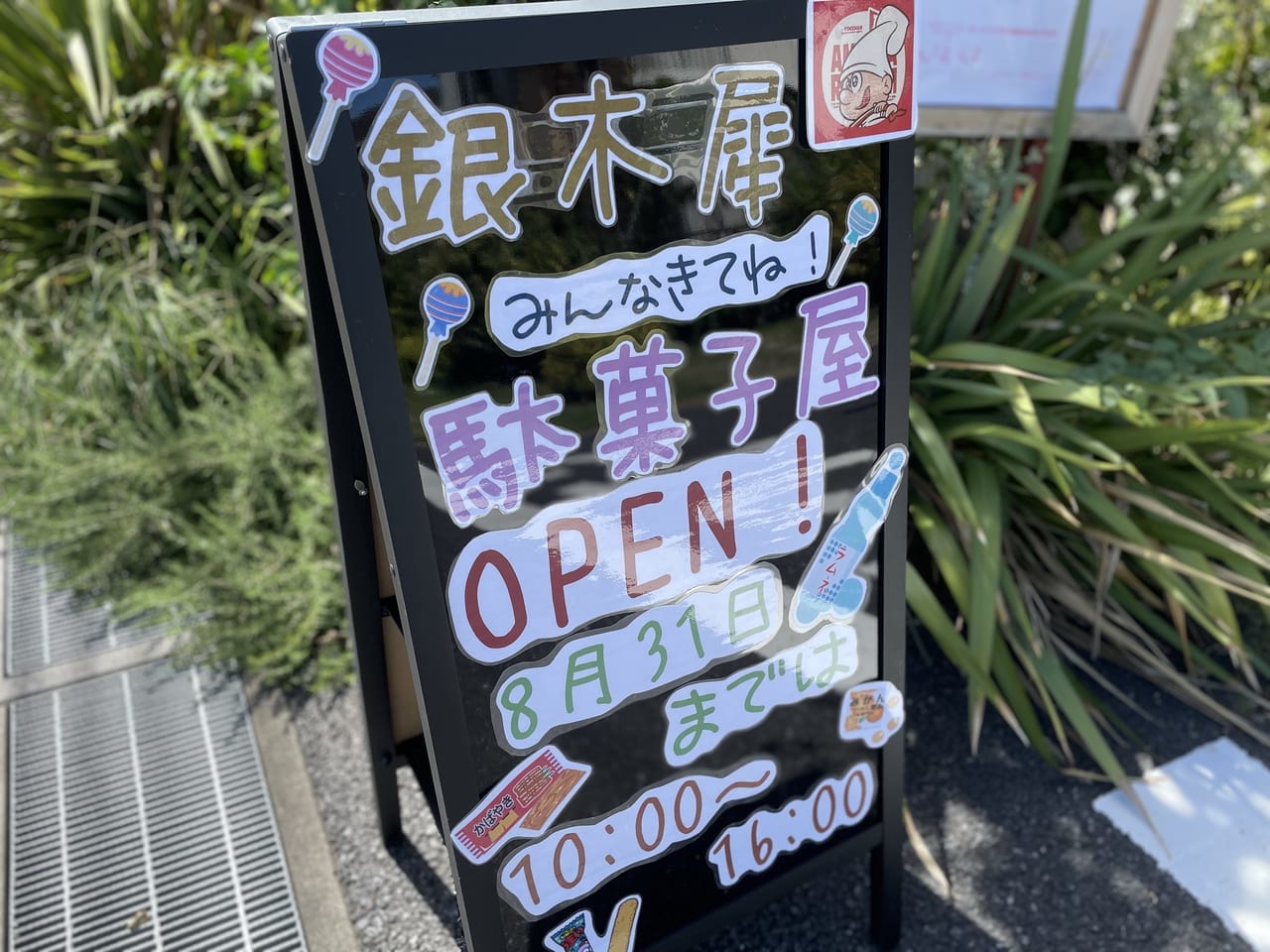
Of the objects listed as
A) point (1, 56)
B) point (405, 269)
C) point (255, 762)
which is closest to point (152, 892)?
point (255, 762)

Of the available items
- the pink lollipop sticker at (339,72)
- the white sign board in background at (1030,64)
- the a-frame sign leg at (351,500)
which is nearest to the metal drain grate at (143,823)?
the a-frame sign leg at (351,500)

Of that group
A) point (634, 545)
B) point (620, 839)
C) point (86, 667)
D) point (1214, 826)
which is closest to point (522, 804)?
point (620, 839)

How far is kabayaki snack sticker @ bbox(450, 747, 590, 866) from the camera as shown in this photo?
1.34 m

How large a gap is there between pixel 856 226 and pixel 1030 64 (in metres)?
1.83

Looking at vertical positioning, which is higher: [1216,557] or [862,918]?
[1216,557]

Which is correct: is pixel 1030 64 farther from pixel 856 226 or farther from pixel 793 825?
pixel 793 825

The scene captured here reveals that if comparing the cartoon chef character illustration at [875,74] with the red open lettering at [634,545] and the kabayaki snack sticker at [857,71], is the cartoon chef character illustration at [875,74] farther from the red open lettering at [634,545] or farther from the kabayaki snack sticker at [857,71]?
the red open lettering at [634,545]

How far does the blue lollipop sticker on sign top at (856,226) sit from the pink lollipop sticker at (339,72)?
2.31 feet

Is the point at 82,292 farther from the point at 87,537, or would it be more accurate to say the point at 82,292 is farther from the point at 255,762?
the point at 255,762

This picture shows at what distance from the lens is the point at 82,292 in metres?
3.60

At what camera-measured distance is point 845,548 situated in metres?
1.57

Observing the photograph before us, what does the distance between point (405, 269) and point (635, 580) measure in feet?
1.84

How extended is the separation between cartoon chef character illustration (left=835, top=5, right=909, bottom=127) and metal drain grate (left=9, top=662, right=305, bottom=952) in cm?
189

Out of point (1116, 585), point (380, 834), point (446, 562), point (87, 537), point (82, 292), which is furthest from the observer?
point (82, 292)
